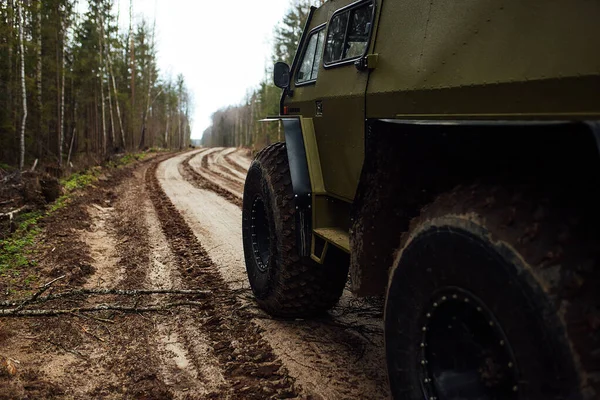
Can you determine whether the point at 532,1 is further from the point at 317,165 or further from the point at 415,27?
the point at 317,165

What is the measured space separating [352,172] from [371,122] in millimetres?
374

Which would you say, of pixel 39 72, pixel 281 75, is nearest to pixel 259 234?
pixel 281 75

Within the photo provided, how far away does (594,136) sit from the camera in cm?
125

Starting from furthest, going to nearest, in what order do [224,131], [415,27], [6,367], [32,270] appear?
[224,131]
[32,270]
[6,367]
[415,27]

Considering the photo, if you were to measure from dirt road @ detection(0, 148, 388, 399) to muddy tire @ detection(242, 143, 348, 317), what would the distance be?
0.67 ft

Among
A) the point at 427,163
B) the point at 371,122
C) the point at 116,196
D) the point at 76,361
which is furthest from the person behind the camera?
the point at 116,196

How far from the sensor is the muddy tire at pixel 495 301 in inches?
51.9

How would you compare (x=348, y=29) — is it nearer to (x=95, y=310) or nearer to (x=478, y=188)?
(x=478, y=188)

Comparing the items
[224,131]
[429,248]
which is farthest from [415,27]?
[224,131]

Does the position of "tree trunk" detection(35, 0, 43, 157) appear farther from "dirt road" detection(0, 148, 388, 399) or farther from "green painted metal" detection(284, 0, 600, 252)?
"green painted metal" detection(284, 0, 600, 252)

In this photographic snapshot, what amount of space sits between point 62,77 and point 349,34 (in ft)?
89.0

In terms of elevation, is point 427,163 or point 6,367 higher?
point 427,163

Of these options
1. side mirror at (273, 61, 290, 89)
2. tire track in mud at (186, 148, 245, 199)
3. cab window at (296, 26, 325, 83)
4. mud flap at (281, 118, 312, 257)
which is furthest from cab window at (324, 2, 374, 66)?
tire track in mud at (186, 148, 245, 199)

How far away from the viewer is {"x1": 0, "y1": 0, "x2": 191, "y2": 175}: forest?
2080cm
